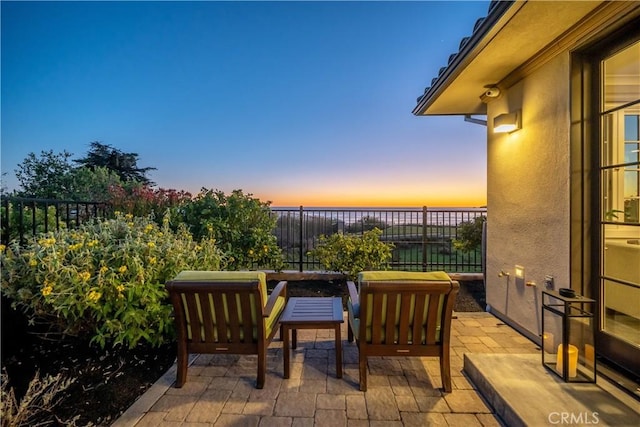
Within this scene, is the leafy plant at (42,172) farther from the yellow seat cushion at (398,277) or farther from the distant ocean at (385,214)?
the yellow seat cushion at (398,277)

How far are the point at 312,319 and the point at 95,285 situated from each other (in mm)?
1936

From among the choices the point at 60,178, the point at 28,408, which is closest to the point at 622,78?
the point at 28,408

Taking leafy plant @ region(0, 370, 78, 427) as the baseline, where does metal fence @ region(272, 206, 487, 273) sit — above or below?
above

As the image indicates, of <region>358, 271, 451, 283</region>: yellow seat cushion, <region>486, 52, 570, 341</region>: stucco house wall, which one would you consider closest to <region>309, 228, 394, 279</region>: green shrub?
<region>486, 52, 570, 341</region>: stucco house wall

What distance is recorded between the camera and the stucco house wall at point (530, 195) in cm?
255

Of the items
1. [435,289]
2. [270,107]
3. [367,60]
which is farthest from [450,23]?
[435,289]

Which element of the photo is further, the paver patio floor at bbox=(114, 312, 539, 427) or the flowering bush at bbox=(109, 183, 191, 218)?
the flowering bush at bbox=(109, 183, 191, 218)

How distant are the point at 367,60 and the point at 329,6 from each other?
145 cm

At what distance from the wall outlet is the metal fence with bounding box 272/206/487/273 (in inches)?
121

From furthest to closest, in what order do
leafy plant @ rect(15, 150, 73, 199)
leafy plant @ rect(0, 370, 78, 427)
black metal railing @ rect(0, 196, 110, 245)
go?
leafy plant @ rect(15, 150, 73, 199) < black metal railing @ rect(0, 196, 110, 245) < leafy plant @ rect(0, 370, 78, 427)

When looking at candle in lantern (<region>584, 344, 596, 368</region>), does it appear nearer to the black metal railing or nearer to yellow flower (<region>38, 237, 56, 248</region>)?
yellow flower (<region>38, 237, 56, 248</region>)

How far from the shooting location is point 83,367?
96.8 inches

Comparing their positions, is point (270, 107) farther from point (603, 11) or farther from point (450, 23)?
point (603, 11)

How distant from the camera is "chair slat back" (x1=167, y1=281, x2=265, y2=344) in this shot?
2.10 m
